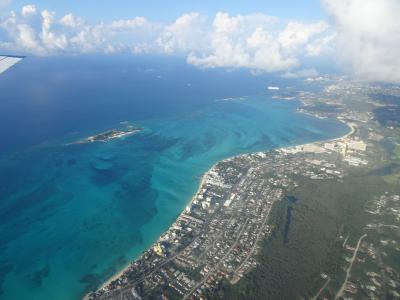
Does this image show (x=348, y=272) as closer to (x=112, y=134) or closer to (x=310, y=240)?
(x=310, y=240)

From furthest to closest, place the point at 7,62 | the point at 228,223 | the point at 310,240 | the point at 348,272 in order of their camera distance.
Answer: the point at 228,223
the point at 310,240
the point at 7,62
the point at 348,272

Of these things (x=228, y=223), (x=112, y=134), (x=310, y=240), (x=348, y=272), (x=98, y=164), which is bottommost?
(x=112, y=134)

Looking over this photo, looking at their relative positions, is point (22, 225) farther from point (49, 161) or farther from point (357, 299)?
point (357, 299)

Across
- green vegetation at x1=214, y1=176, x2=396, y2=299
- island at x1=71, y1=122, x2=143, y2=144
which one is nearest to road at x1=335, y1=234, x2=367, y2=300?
green vegetation at x1=214, y1=176, x2=396, y2=299

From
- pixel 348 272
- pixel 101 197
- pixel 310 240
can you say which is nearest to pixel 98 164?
pixel 101 197

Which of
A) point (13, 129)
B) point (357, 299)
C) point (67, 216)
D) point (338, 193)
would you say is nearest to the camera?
point (357, 299)

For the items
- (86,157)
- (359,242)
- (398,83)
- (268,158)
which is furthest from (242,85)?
(359,242)
